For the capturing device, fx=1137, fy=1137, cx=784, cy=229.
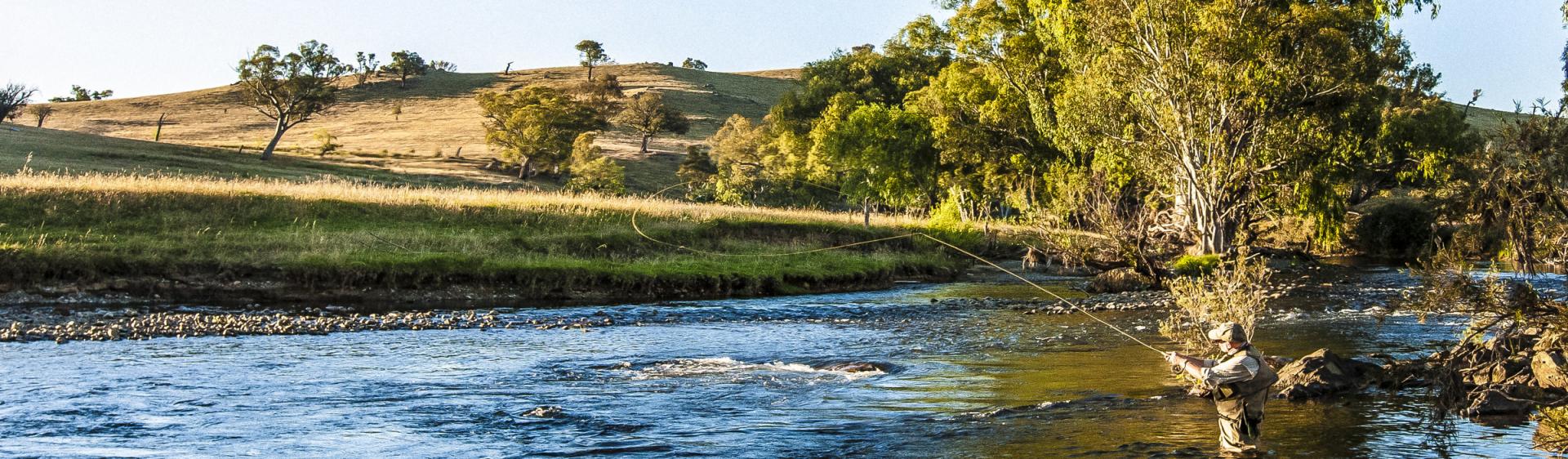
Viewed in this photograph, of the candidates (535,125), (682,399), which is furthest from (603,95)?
(682,399)

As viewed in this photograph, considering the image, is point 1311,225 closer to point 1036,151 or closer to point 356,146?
point 1036,151

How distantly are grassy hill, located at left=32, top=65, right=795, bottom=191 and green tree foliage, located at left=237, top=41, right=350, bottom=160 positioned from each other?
378cm

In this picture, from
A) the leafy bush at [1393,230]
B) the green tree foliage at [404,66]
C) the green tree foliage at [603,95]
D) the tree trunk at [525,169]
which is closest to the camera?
the leafy bush at [1393,230]

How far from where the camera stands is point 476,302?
1128 inches

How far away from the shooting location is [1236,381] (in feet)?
33.8

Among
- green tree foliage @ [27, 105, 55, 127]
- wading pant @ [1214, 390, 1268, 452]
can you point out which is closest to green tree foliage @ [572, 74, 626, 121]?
green tree foliage @ [27, 105, 55, 127]

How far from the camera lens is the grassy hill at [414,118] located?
331ft

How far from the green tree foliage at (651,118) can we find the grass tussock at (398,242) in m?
73.8

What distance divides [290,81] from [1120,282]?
83.4 m

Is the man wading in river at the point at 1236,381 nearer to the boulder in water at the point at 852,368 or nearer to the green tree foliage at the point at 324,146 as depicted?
the boulder in water at the point at 852,368

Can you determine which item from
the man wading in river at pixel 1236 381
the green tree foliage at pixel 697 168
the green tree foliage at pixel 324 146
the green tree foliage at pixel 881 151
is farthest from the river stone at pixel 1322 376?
the green tree foliage at pixel 324 146

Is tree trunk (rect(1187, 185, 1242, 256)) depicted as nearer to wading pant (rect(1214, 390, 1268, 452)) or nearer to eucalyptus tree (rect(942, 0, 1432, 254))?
eucalyptus tree (rect(942, 0, 1432, 254))

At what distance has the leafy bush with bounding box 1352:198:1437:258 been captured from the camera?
5300 centimetres

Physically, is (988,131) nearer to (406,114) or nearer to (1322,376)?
(1322,376)
